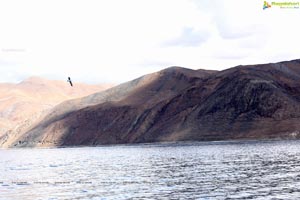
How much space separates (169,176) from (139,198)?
22.3 metres

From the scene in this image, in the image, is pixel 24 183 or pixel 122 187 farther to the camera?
pixel 24 183

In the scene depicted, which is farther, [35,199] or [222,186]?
[222,186]

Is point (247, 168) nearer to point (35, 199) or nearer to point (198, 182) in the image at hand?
point (198, 182)

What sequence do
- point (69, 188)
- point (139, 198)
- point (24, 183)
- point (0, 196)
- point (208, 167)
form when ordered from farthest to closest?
point (208, 167) < point (24, 183) < point (69, 188) < point (0, 196) < point (139, 198)

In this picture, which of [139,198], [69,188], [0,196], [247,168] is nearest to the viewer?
[139,198]

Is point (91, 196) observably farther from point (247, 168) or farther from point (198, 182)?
point (247, 168)

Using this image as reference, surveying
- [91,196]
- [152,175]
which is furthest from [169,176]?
[91,196]

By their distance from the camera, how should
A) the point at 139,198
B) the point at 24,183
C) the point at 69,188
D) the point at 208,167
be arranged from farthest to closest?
the point at 208,167 → the point at 24,183 → the point at 69,188 → the point at 139,198

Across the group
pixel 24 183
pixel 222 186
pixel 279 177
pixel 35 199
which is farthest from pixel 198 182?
pixel 24 183

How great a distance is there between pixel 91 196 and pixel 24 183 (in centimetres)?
2099

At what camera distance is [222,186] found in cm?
6150

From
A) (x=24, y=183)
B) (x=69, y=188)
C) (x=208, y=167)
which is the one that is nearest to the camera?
(x=69, y=188)

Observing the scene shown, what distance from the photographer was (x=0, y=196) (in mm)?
61000

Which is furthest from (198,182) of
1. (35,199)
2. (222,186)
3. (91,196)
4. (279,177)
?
(35,199)
